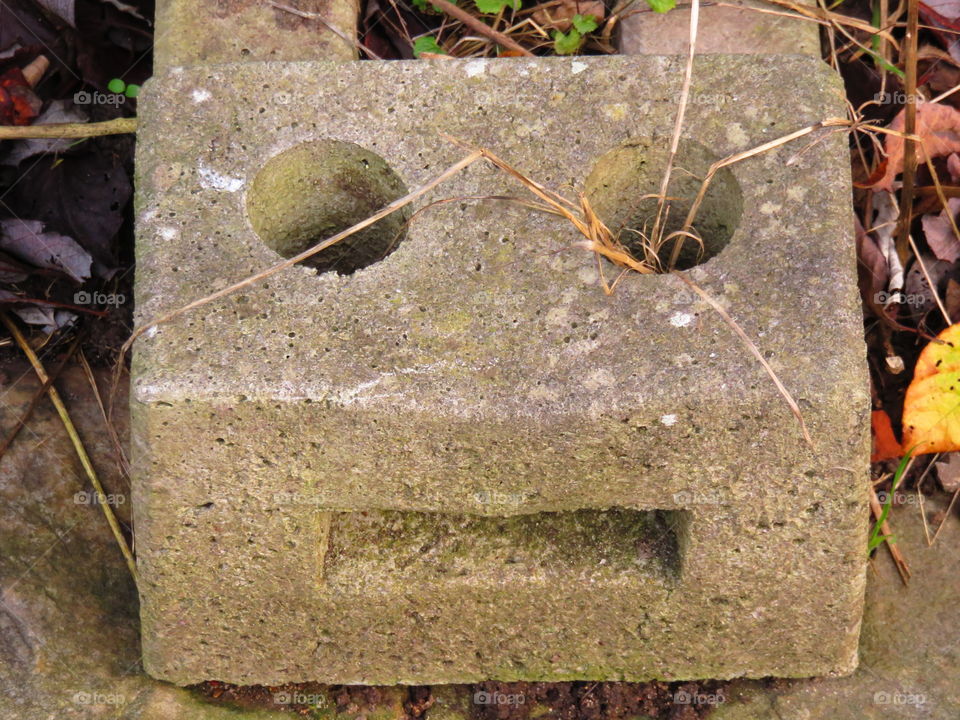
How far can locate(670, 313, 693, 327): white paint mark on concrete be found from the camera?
1641 millimetres

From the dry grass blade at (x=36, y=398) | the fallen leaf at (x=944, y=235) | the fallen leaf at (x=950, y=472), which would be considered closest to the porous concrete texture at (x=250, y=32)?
the dry grass blade at (x=36, y=398)

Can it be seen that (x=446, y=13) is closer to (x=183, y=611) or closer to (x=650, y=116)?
(x=650, y=116)

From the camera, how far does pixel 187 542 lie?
174cm

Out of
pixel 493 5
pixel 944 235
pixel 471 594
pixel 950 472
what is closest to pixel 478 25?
pixel 493 5

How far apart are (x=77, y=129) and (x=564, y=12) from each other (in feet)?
3.74

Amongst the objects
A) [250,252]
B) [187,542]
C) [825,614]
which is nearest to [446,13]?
[250,252]

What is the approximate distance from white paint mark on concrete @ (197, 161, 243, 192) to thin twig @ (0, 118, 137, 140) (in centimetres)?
67

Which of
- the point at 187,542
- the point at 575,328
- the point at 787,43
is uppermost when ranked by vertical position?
the point at 787,43

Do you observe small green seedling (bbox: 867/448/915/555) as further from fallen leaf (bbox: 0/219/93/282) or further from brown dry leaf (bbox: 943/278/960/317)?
fallen leaf (bbox: 0/219/93/282)

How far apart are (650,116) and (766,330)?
1.50 ft

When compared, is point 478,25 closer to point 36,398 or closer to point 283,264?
point 283,264

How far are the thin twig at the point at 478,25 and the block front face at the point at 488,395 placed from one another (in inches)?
16.4

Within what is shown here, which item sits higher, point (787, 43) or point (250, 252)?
point (787, 43)

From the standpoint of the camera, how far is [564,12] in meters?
2.35
